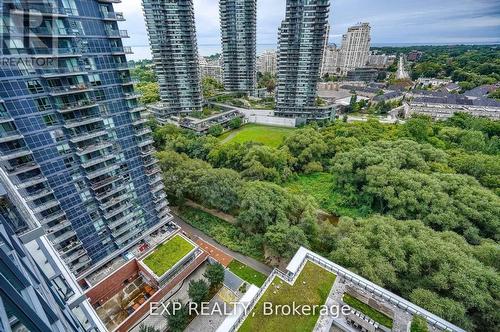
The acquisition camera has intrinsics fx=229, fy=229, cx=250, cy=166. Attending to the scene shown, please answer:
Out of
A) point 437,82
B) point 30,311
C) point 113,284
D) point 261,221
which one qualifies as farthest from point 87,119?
point 437,82

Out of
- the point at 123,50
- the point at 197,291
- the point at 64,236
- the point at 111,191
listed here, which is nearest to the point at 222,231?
the point at 197,291

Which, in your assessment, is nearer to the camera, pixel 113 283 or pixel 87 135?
pixel 87 135

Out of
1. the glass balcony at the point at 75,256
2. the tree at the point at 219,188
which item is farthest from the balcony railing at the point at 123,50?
the glass balcony at the point at 75,256

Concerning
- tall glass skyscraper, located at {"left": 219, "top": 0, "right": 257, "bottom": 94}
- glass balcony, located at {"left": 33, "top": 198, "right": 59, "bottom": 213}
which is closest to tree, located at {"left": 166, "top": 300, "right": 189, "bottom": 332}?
glass balcony, located at {"left": 33, "top": 198, "right": 59, "bottom": 213}

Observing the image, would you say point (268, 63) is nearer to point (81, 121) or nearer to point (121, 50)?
point (121, 50)

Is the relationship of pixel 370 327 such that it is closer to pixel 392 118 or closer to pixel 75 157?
pixel 75 157

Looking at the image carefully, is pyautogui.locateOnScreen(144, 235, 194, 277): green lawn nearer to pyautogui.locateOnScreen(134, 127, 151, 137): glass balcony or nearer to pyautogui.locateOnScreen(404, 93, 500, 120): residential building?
pyautogui.locateOnScreen(134, 127, 151, 137): glass balcony

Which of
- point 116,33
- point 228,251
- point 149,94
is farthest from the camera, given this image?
point 149,94

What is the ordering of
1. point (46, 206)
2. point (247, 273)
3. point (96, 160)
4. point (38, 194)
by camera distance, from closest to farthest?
point (38, 194), point (46, 206), point (96, 160), point (247, 273)
